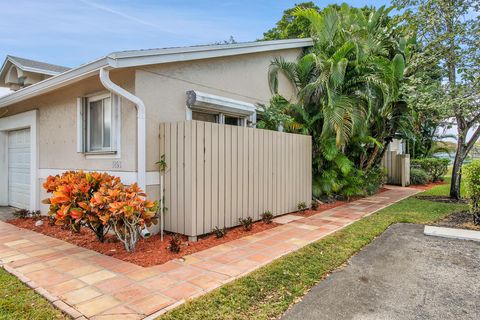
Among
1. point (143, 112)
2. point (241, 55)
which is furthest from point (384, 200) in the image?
point (143, 112)

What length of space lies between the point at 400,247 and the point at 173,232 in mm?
4221

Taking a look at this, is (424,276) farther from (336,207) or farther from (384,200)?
(384,200)

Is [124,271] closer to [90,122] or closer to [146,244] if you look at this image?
[146,244]

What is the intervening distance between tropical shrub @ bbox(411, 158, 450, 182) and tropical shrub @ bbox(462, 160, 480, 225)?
39.2 feet

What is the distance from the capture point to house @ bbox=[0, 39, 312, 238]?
596 cm

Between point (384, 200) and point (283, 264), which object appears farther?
point (384, 200)

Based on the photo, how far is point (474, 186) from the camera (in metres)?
7.11

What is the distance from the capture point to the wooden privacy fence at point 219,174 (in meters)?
5.75

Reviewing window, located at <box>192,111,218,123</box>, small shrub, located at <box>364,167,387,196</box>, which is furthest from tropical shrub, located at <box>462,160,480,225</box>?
window, located at <box>192,111,218,123</box>

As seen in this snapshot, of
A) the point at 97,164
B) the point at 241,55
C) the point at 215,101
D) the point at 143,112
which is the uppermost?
the point at 241,55

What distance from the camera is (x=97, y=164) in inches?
269

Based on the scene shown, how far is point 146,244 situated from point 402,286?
4.10m

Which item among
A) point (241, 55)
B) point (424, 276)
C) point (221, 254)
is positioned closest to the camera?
point (424, 276)

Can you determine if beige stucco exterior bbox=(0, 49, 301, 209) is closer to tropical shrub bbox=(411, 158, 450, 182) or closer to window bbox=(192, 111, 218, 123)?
window bbox=(192, 111, 218, 123)
